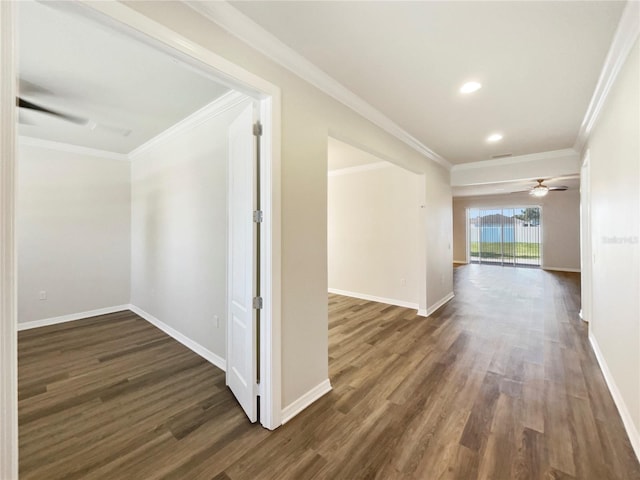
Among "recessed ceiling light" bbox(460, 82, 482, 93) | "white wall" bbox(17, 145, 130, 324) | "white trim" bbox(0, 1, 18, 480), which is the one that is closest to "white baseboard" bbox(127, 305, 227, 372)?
"white wall" bbox(17, 145, 130, 324)

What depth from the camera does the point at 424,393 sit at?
2.32 meters

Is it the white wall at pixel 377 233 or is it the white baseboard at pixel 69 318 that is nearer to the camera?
the white baseboard at pixel 69 318

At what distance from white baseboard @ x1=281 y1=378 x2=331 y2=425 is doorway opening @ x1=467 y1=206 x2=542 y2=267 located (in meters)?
10.9

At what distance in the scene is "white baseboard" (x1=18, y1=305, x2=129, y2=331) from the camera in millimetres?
3849

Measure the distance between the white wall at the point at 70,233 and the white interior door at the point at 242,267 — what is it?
11.9ft

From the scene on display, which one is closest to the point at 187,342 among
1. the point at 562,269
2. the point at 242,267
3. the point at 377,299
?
the point at 242,267

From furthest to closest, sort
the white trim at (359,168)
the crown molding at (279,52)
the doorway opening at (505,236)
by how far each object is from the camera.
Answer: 1. the doorway opening at (505,236)
2. the white trim at (359,168)
3. the crown molding at (279,52)

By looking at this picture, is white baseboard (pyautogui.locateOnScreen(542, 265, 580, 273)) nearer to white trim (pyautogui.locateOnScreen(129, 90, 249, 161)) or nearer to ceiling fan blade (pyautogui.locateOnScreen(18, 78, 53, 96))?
white trim (pyautogui.locateOnScreen(129, 90, 249, 161))

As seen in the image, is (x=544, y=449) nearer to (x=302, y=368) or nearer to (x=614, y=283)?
(x=614, y=283)

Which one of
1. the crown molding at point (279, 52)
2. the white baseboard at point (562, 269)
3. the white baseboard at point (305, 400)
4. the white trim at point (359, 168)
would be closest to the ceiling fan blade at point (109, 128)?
the crown molding at point (279, 52)

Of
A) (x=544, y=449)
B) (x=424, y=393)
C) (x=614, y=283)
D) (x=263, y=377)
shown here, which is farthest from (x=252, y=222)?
(x=614, y=283)

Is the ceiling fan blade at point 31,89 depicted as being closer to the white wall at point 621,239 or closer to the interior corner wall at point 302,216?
the interior corner wall at point 302,216

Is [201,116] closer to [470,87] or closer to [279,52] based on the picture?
[279,52]

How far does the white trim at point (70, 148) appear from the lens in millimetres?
3900
